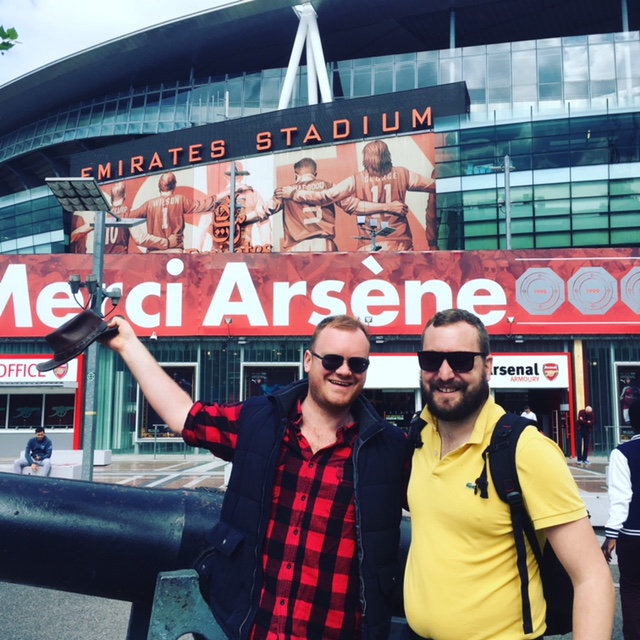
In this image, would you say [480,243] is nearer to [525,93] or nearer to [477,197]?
[477,197]

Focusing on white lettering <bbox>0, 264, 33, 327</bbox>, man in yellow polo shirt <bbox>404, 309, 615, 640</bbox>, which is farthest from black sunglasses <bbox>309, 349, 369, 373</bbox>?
white lettering <bbox>0, 264, 33, 327</bbox>

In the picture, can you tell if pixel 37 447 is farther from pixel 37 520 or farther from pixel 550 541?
pixel 550 541

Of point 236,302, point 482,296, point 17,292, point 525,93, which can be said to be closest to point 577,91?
point 525,93

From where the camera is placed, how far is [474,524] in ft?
6.79

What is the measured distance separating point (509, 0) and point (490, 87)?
332 inches

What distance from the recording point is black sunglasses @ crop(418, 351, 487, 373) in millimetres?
2279

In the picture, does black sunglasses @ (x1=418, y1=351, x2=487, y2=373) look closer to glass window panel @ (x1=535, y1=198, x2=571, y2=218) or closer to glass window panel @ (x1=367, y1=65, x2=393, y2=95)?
glass window panel @ (x1=535, y1=198, x2=571, y2=218)

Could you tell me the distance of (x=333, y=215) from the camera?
3894 cm

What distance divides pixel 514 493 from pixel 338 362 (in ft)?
2.55

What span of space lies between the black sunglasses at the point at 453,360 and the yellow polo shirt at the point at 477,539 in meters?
0.18

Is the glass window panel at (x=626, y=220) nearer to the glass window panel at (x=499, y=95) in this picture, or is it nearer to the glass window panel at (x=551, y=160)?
the glass window panel at (x=551, y=160)

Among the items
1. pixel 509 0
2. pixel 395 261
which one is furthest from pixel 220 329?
pixel 509 0

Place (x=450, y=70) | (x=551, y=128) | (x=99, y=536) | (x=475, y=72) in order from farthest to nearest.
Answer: (x=450, y=70), (x=475, y=72), (x=551, y=128), (x=99, y=536)

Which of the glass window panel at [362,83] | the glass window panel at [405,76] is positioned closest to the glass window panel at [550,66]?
the glass window panel at [405,76]
